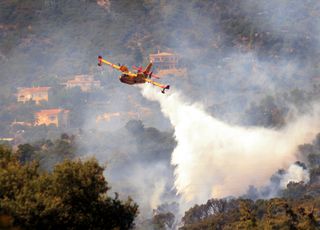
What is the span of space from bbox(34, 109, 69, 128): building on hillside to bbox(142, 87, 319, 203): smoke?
33094 mm

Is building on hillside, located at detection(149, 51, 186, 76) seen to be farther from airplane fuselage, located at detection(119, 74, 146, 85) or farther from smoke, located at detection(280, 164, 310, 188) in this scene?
airplane fuselage, located at detection(119, 74, 146, 85)

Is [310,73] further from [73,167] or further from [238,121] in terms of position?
[73,167]

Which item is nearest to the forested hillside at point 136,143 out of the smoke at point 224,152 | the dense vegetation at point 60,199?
the dense vegetation at point 60,199

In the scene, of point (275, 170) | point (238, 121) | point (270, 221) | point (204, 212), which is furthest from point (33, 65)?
point (270, 221)

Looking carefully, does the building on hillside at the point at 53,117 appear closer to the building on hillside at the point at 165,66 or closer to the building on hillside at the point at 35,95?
the building on hillside at the point at 35,95

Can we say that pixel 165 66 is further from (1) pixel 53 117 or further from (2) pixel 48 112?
(1) pixel 53 117

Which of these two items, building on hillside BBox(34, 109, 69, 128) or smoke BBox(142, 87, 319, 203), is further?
building on hillside BBox(34, 109, 69, 128)

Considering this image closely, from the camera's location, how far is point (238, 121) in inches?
5423

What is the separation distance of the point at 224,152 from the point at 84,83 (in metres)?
77.2

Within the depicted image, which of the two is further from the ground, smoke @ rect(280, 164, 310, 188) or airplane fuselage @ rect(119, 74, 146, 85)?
smoke @ rect(280, 164, 310, 188)

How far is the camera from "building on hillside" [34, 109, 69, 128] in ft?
545

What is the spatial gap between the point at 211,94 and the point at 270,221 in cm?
11968

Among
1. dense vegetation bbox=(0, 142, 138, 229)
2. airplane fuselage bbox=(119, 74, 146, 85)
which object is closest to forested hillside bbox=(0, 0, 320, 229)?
dense vegetation bbox=(0, 142, 138, 229)

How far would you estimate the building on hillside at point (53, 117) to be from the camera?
16616 centimetres
